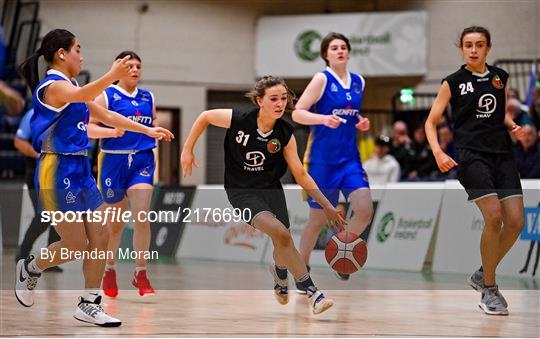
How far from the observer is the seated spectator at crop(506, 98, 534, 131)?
476 inches

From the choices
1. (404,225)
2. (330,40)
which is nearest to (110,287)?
(330,40)

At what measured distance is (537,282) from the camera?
31.3 feet

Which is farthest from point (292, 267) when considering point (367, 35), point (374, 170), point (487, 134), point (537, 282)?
point (367, 35)

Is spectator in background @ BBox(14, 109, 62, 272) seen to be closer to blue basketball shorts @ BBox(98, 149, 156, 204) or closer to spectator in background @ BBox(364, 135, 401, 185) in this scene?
blue basketball shorts @ BBox(98, 149, 156, 204)

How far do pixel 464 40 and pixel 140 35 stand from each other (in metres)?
12.5

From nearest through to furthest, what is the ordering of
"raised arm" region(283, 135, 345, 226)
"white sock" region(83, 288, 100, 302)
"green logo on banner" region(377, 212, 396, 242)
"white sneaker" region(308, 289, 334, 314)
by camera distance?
"white sock" region(83, 288, 100, 302)
"white sneaker" region(308, 289, 334, 314)
"raised arm" region(283, 135, 345, 226)
"green logo on banner" region(377, 212, 396, 242)

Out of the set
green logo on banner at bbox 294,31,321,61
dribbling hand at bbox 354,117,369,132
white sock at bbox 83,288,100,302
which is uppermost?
green logo on banner at bbox 294,31,321,61

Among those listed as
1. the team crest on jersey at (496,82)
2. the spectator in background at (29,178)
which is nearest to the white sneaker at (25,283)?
the team crest on jersey at (496,82)

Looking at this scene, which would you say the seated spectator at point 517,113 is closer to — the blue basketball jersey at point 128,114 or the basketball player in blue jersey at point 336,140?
the basketball player in blue jersey at point 336,140

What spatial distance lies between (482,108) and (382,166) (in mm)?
6491

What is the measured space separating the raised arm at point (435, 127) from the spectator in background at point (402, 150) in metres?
6.53

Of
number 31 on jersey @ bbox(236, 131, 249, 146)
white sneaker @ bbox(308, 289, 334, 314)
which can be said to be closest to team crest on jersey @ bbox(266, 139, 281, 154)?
number 31 on jersey @ bbox(236, 131, 249, 146)

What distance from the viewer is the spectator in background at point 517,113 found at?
39.7 feet

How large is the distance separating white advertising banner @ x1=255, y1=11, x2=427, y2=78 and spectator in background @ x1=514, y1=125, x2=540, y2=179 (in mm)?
6964
